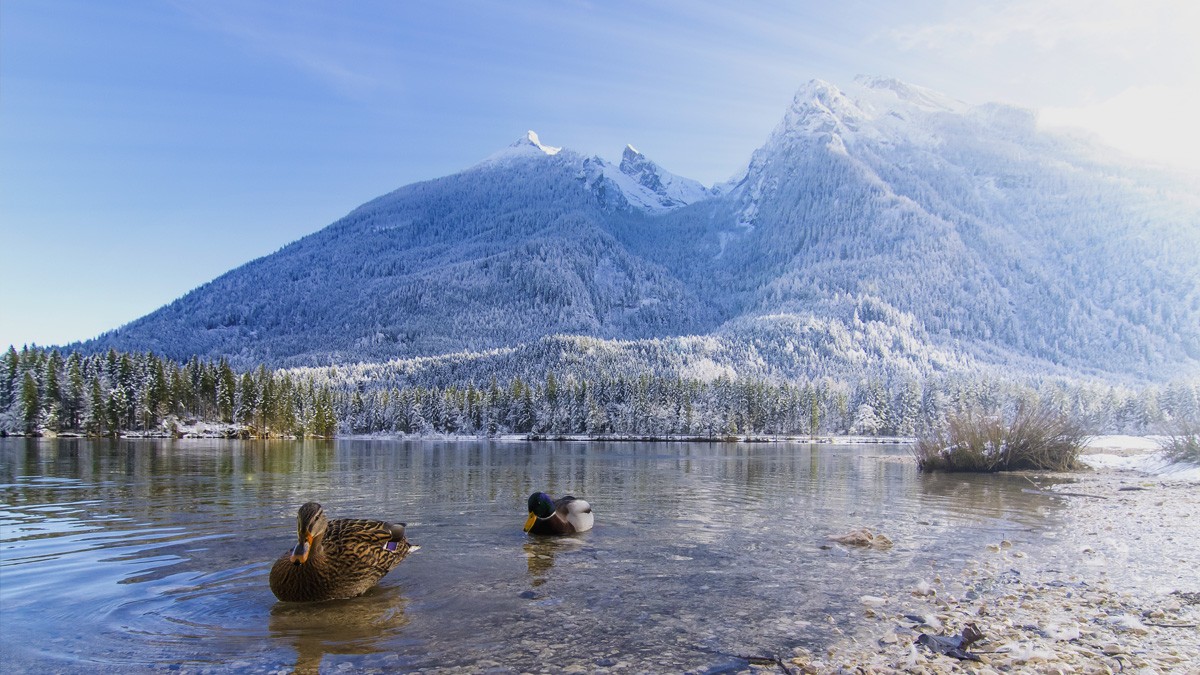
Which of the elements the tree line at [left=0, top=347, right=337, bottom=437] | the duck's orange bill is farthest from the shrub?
the tree line at [left=0, top=347, right=337, bottom=437]

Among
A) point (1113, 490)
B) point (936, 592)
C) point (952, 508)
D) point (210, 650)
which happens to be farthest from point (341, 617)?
point (1113, 490)

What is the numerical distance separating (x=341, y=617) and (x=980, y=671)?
27.1ft

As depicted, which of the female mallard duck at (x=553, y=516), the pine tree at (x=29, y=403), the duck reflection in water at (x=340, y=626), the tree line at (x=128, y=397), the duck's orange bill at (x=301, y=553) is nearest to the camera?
the duck reflection in water at (x=340, y=626)

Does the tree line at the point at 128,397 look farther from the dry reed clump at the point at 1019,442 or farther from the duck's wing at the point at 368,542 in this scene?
the duck's wing at the point at 368,542

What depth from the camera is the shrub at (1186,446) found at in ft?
110

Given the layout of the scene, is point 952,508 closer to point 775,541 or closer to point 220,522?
point 775,541

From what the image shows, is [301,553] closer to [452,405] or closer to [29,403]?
[29,403]

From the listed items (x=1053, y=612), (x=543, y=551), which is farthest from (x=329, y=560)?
(x=1053, y=612)

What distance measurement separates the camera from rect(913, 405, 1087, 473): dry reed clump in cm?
3866

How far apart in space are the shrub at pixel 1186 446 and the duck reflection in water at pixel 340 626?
37630 millimetres

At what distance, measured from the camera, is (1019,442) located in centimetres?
3862

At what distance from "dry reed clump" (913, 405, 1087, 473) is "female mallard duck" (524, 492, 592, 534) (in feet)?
96.6

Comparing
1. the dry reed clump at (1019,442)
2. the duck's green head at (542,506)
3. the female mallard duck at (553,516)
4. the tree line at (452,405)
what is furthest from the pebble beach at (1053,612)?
the tree line at (452,405)

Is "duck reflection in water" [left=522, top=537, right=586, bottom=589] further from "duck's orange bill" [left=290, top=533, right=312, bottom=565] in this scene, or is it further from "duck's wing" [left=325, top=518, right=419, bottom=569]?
"duck's orange bill" [left=290, top=533, right=312, bottom=565]
